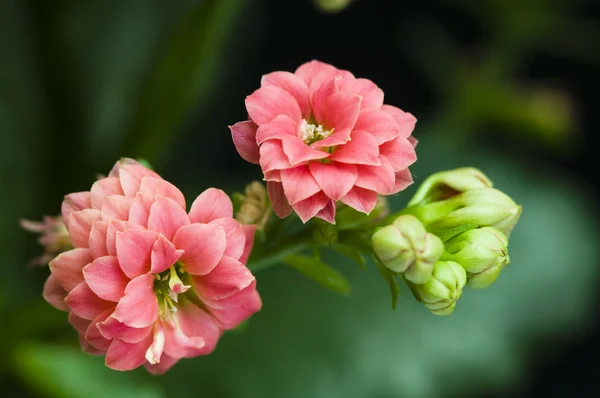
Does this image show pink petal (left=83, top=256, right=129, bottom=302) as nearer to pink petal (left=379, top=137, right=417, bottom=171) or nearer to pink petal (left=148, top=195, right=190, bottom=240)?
pink petal (left=148, top=195, right=190, bottom=240)

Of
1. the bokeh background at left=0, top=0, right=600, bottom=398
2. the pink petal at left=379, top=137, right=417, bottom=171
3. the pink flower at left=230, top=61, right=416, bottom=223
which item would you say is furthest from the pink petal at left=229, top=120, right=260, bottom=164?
the bokeh background at left=0, top=0, right=600, bottom=398

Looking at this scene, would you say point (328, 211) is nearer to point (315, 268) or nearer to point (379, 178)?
point (379, 178)

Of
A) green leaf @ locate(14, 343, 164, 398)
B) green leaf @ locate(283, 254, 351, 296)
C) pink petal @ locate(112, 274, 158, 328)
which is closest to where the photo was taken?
pink petal @ locate(112, 274, 158, 328)

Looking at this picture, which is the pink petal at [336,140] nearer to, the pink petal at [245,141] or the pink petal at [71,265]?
the pink petal at [245,141]

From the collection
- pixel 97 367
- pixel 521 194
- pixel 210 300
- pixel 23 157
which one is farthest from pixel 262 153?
pixel 521 194

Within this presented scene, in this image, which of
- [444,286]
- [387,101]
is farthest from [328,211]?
[387,101]

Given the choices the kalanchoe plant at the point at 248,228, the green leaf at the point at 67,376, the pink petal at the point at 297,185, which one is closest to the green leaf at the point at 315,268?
the kalanchoe plant at the point at 248,228
